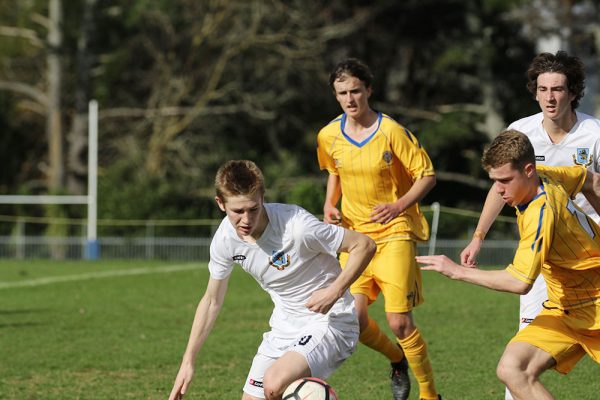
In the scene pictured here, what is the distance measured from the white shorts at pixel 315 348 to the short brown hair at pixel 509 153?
1343mm

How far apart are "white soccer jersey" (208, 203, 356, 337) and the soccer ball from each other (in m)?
0.51

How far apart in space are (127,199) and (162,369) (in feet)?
59.6

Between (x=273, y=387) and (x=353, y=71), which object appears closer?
(x=273, y=387)

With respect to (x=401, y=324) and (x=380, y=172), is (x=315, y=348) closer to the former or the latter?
(x=401, y=324)

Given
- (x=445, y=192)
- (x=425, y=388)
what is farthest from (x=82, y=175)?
(x=425, y=388)

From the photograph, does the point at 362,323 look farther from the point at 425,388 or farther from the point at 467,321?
the point at 467,321

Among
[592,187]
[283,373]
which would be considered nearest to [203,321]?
[283,373]

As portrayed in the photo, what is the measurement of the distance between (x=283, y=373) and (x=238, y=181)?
106 centimetres

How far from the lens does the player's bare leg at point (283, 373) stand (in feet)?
18.6

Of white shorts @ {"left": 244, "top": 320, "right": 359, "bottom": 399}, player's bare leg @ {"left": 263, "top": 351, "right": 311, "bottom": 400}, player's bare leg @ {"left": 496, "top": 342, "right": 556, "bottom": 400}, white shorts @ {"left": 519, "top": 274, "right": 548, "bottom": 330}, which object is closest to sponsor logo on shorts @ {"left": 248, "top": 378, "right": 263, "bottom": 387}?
white shorts @ {"left": 244, "top": 320, "right": 359, "bottom": 399}

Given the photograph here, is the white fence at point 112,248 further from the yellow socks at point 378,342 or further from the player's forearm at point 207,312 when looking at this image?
the player's forearm at point 207,312

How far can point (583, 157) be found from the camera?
22.3ft

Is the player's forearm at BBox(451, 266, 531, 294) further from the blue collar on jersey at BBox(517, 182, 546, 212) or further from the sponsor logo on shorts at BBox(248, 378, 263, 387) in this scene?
the sponsor logo on shorts at BBox(248, 378, 263, 387)

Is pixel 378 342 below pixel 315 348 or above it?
below
